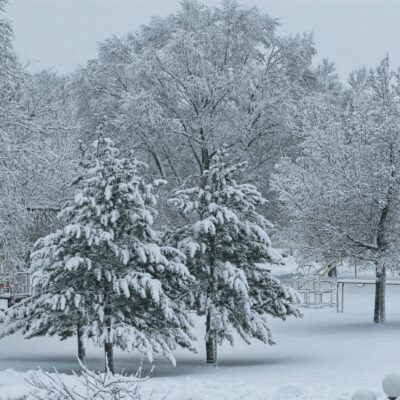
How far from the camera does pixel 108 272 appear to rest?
1264cm

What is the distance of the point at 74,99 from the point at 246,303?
16.1 meters

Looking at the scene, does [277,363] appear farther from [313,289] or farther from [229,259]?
[313,289]

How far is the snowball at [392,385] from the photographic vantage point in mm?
9008

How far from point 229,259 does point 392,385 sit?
588 cm

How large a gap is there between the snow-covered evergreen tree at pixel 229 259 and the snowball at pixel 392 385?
15.7ft

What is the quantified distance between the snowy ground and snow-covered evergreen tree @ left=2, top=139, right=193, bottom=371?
3.10ft

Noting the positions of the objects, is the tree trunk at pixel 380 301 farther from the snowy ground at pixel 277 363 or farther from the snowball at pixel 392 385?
the snowball at pixel 392 385

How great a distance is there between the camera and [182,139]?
26156 mm

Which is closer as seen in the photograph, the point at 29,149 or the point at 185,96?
the point at 29,149

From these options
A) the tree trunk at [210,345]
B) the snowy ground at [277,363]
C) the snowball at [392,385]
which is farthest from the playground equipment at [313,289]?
the snowball at [392,385]

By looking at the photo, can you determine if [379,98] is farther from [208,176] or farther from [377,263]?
[208,176]

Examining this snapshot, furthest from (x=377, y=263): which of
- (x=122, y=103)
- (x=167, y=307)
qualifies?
(x=122, y=103)

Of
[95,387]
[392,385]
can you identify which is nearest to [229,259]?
[392,385]

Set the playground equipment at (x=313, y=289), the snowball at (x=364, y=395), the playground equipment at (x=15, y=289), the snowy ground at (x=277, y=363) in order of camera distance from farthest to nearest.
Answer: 1. the playground equipment at (x=313, y=289)
2. the playground equipment at (x=15, y=289)
3. the snowy ground at (x=277, y=363)
4. the snowball at (x=364, y=395)
